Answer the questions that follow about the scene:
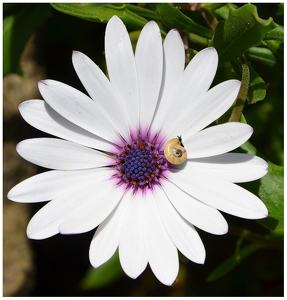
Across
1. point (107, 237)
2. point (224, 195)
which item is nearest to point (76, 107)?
point (107, 237)

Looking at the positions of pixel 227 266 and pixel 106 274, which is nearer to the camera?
pixel 227 266

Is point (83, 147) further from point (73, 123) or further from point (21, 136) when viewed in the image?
point (21, 136)

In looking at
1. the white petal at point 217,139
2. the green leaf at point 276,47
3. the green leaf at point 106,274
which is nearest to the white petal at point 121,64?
the white petal at point 217,139

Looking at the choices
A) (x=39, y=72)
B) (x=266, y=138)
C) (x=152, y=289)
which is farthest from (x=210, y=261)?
(x=39, y=72)

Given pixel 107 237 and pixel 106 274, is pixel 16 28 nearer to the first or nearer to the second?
pixel 107 237

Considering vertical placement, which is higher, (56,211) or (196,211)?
(56,211)

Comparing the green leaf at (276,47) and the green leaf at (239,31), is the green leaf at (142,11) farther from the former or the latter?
the green leaf at (276,47)
